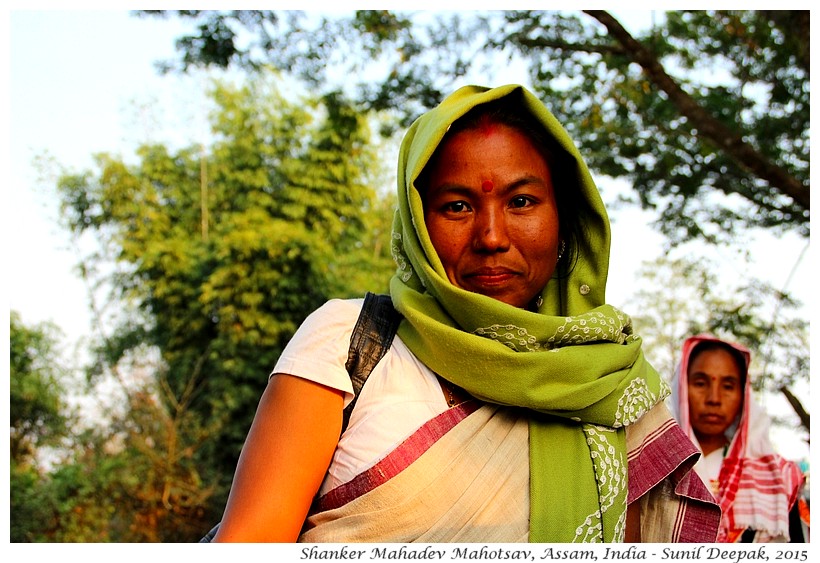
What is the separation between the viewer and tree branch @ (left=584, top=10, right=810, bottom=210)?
6754 mm

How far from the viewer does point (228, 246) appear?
15398 mm

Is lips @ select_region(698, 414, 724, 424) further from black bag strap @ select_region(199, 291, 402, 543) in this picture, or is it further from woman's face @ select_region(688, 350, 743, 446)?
black bag strap @ select_region(199, 291, 402, 543)

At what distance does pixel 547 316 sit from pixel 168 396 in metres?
14.0

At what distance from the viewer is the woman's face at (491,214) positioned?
64.7 inches

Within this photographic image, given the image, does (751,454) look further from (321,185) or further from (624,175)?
Result: (321,185)

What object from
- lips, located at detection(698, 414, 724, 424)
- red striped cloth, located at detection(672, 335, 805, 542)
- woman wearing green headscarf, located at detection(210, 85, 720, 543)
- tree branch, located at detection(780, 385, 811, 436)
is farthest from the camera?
tree branch, located at detection(780, 385, 811, 436)

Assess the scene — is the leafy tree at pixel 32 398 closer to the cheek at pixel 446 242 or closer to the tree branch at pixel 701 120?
the tree branch at pixel 701 120

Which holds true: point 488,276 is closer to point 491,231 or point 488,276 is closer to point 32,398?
point 491,231

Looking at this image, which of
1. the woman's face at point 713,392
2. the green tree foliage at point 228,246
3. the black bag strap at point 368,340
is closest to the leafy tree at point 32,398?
the green tree foliage at point 228,246

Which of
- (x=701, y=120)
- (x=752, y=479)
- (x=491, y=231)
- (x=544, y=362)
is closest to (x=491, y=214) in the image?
(x=491, y=231)

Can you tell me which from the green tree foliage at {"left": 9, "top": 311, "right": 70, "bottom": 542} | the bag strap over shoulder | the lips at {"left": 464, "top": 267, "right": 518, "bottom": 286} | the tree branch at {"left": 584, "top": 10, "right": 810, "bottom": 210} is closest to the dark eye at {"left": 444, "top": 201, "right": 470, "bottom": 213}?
the lips at {"left": 464, "top": 267, "right": 518, "bottom": 286}

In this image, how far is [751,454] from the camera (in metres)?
4.62

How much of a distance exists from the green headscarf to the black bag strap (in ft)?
0.11
